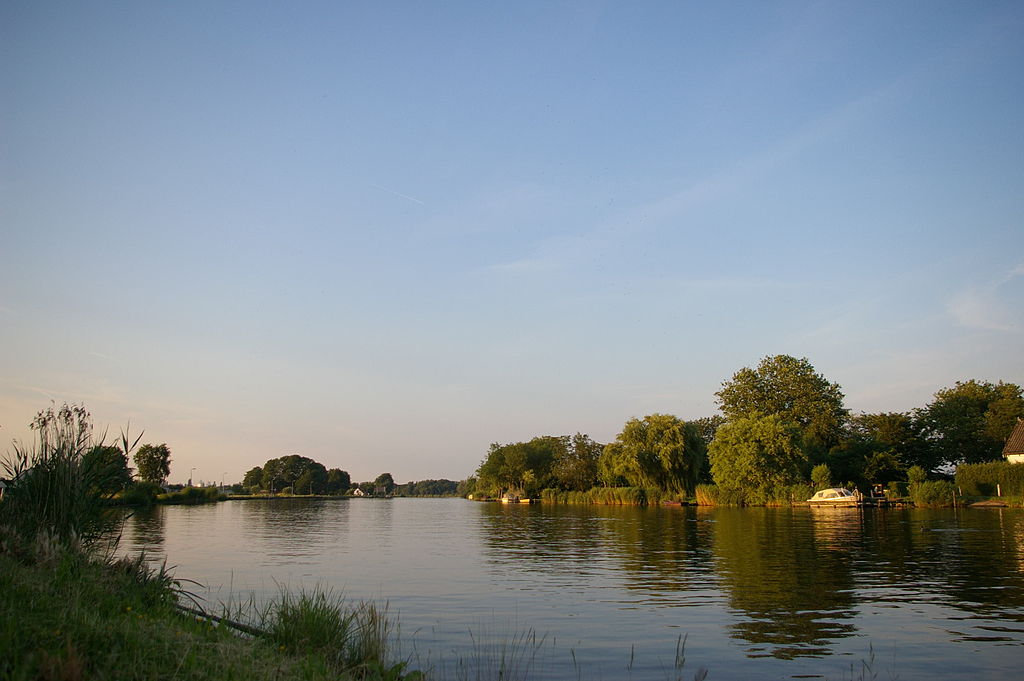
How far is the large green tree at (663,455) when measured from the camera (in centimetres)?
8731

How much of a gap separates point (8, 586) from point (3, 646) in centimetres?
295

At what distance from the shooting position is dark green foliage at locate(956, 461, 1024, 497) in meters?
57.8

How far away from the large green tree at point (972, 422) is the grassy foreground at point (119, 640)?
9055 cm

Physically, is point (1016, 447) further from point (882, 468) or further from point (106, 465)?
point (106, 465)

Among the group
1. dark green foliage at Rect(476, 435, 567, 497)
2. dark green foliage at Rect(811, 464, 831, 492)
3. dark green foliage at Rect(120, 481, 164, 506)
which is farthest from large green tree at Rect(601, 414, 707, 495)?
dark green foliage at Rect(120, 481, 164, 506)

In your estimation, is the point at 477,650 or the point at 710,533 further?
the point at 710,533

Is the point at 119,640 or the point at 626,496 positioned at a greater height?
the point at 119,640

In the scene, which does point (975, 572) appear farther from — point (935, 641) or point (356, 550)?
point (356, 550)

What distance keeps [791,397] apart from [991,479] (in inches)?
1433

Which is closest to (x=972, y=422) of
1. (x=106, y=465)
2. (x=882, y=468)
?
(x=882, y=468)

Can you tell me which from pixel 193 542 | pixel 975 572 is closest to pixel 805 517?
pixel 975 572

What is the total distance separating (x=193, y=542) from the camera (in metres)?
37.6

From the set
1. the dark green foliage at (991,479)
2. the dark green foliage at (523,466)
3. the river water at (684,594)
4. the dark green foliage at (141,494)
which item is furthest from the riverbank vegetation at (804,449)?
the dark green foliage at (141,494)

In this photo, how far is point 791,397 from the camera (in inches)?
3782
